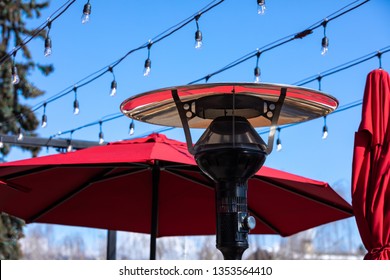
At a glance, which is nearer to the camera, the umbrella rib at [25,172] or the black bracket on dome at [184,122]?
the black bracket on dome at [184,122]

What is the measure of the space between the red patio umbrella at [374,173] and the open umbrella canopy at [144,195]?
1.66 meters

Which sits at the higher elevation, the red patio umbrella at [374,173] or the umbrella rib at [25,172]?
the umbrella rib at [25,172]

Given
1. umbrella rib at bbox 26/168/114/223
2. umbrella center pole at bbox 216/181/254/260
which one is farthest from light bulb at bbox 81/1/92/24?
umbrella center pole at bbox 216/181/254/260

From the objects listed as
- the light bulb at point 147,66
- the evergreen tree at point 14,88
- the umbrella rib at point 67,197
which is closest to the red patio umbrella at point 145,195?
the umbrella rib at point 67,197

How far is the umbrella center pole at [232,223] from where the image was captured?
3.64 metres

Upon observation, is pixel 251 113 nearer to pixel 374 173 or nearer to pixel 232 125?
pixel 232 125

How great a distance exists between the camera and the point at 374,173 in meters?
3.77

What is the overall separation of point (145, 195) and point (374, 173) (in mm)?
3457

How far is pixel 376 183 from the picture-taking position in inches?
147

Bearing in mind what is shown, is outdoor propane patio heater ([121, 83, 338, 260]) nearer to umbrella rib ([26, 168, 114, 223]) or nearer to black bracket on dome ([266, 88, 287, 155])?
black bracket on dome ([266, 88, 287, 155])

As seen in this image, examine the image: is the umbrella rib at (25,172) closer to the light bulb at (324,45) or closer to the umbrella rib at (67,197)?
the umbrella rib at (67,197)

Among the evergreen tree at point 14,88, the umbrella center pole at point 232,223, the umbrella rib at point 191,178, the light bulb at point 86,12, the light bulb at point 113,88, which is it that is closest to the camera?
the umbrella center pole at point 232,223

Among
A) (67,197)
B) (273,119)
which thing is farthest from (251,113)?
(67,197)

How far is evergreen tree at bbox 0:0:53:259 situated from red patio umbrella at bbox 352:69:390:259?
14.0 metres
